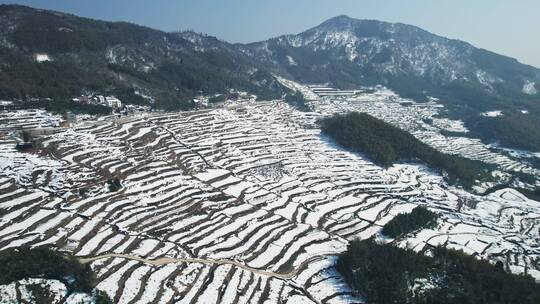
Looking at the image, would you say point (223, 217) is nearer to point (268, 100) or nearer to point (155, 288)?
point (155, 288)

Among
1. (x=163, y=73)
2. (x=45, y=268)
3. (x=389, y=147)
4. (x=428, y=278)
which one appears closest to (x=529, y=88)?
(x=389, y=147)

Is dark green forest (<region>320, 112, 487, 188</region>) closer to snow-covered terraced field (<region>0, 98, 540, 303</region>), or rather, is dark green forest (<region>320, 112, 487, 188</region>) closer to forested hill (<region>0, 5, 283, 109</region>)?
snow-covered terraced field (<region>0, 98, 540, 303</region>)

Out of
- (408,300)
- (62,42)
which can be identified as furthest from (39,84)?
(408,300)

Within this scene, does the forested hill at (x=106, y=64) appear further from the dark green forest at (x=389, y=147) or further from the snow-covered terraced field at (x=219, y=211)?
the dark green forest at (x=389, y=147)

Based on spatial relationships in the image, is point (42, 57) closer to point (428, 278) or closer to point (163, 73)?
point (163, 73)

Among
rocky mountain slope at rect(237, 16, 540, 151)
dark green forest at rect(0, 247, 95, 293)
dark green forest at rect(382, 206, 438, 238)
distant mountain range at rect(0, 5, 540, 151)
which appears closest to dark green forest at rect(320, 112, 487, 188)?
dark green forest at rect(382, 206, 438, 238)
